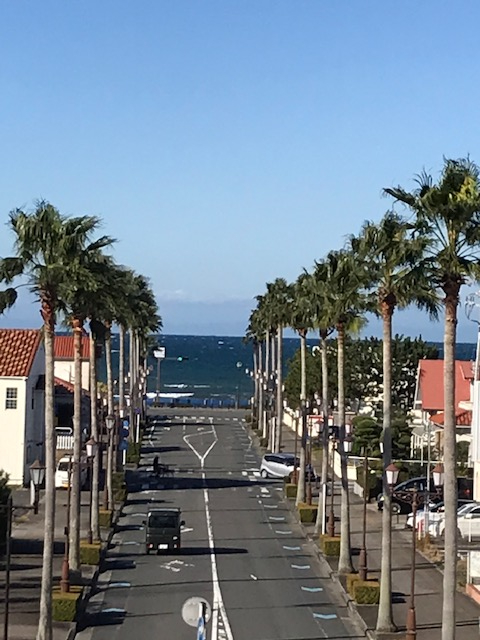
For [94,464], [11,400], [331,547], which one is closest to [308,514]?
[331,547]

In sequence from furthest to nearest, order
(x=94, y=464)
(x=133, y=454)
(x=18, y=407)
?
(x=133, y=454)
(x=18, y=407)
(x=94, y=464)

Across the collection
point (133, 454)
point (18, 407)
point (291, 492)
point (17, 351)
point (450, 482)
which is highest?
point (17, 351)

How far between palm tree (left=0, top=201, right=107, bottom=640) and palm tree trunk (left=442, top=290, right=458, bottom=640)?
10.6 m

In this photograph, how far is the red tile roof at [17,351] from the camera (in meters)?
63.7

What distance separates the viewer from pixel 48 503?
3125 cm

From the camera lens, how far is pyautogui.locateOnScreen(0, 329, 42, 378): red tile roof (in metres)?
63.7

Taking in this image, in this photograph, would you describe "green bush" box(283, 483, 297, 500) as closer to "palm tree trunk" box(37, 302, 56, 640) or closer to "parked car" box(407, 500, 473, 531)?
"parked car" box(407, 500, 473, 531)

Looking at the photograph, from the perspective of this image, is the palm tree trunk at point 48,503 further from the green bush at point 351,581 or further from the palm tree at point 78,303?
the green bush at point 351,581

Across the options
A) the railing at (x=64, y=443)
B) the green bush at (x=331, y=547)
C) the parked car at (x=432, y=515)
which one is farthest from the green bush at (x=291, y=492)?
the railing at (x=64, y=443)

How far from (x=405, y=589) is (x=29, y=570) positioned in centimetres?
1264

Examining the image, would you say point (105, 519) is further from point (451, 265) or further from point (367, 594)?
point (451, 265)

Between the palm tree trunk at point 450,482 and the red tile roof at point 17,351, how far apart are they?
3896cm

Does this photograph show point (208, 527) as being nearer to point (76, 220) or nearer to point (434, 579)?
point (434, 579)

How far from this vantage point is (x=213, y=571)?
42.0 meters
